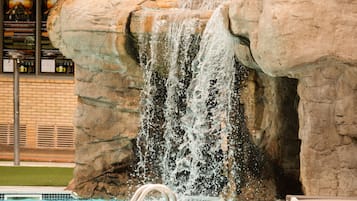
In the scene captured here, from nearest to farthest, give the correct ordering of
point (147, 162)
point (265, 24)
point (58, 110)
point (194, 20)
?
1. point (265, 24)
2. point (194, 20)
3. point (147, 162)
4. point (58, 110)

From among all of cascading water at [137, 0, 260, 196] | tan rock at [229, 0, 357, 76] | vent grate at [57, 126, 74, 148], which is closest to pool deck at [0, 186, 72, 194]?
cascading water at [137, 0, 260, 196]

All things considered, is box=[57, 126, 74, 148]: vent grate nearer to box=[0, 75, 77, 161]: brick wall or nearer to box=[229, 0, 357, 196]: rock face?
box=[0, 75, 77, 161]: brick wall

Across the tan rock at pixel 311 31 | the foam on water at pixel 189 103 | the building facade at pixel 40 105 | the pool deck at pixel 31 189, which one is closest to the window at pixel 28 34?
the building facade at pixel 40 105


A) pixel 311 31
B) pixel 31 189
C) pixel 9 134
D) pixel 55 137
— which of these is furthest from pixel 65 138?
pixel 311 31

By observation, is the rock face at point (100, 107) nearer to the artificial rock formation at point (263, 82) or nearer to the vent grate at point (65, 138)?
the artificial rock formation at point (263, 82)

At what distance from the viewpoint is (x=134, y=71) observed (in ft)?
42.3

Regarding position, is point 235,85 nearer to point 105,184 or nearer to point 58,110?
point 105,184

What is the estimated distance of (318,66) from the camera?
10.4 m

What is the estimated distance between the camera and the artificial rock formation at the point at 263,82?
1020 cm

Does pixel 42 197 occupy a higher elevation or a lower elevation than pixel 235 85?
lower

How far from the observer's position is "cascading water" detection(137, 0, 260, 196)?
12148mm

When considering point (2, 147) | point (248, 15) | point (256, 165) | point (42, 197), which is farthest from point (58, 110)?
point (248, 15)

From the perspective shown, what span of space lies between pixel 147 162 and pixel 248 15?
3158 mm

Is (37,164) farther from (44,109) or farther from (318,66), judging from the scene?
(318,66)
